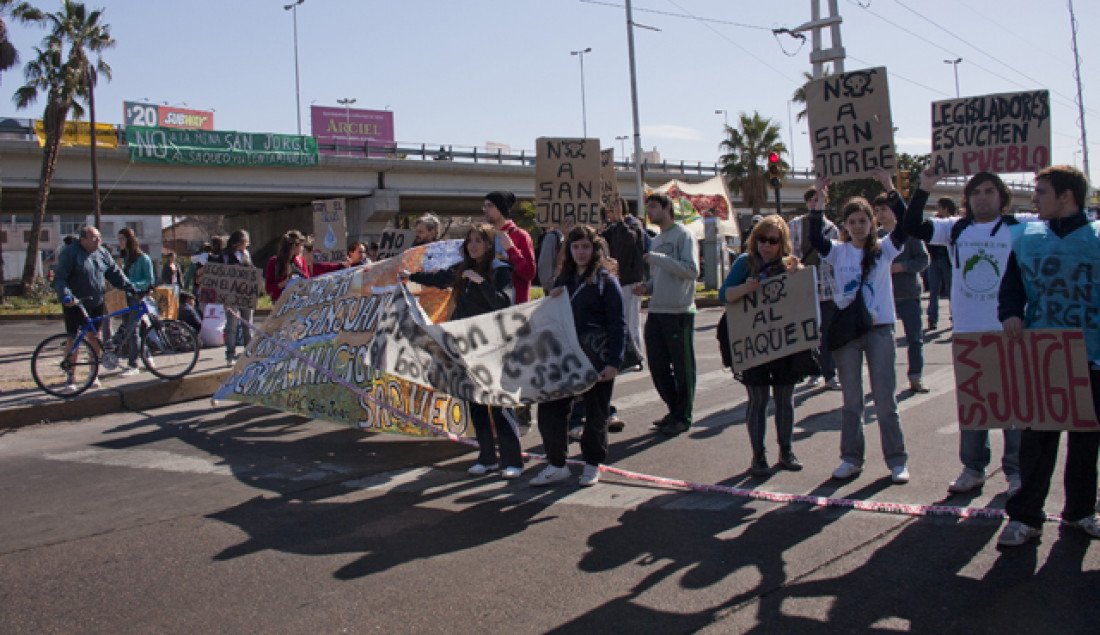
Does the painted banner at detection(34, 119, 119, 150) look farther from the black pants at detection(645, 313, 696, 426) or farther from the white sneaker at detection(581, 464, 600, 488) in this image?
the white sneaker at detection(581, 464, 600, 488)

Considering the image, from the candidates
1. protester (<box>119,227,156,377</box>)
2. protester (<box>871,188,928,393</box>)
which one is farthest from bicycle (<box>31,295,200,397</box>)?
protester (<box>871,188,928,393</box>)

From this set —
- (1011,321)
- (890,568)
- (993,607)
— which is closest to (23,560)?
(890,568)

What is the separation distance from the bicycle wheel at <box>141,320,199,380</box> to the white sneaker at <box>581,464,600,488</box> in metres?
6.09

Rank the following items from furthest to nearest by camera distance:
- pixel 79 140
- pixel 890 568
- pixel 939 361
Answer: pixel 79 140
pixel 939 361
pixel 890 568

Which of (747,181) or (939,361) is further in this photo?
(747,181)

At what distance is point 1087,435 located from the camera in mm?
4180

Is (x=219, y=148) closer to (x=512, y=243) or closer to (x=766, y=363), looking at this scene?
(x=512, y=243)

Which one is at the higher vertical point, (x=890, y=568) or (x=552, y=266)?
(x=552, y=266)

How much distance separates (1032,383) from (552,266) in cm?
448

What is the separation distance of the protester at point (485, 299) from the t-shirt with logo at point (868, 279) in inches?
Answer: 91.1

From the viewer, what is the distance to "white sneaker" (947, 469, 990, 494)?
5152mm

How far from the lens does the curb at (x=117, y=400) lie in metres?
8.59

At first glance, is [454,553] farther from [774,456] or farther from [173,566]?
[774,456]

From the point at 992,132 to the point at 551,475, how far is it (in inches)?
158
